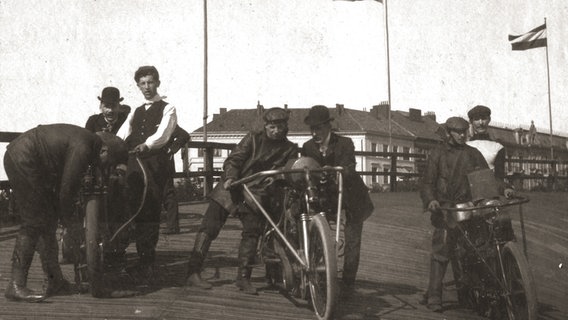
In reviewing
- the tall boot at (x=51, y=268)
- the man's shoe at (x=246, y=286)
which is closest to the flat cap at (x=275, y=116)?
the man's shoe at (x=246, y=286)

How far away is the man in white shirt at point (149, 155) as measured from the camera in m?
6.56

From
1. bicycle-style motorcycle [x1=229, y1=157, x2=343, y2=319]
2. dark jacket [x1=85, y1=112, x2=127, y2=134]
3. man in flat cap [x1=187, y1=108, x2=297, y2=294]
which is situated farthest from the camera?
dark jacket [x1=85, y1=112, x2=127, y2=134]

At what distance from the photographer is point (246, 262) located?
631cm

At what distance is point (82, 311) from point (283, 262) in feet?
4.72

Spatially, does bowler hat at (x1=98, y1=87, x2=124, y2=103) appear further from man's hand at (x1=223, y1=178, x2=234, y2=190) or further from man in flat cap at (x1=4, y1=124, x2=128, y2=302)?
man's hand at (x1=223, y1=178, x2=234, y2=190)

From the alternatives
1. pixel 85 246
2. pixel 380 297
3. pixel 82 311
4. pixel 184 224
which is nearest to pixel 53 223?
pixel 85 246

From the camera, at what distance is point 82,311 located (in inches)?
208

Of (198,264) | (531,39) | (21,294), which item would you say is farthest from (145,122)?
(531,39)

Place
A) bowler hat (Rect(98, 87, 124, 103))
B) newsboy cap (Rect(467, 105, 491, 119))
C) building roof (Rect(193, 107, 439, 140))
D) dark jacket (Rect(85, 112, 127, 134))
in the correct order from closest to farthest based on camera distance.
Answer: bowler hat (Rect(98, 87, 124, 103))
newsboy cap (Rect(467, 105, 491, 119))
dark jacket (Rect(85, 112, 127, 134))
building roof (Rect(193, 107, 439, 140))

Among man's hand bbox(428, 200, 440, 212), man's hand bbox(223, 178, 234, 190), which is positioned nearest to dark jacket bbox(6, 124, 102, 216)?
man's hand bbox(223, 178, 234, 190)

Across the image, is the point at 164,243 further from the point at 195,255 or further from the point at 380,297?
the point at 380,297

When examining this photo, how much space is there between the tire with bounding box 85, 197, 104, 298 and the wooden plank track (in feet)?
0.38

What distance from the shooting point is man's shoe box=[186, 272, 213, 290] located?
20.6ft

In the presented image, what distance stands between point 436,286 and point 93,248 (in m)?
2.69
